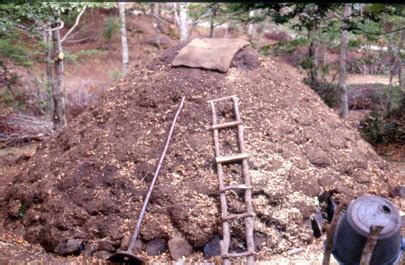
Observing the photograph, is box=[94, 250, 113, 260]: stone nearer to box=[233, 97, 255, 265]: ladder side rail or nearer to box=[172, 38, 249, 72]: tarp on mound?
box=[233, 97, 255, 265]: ladder side rail

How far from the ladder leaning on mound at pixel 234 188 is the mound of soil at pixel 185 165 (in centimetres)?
12

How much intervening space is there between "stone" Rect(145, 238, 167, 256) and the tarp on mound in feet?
9.13

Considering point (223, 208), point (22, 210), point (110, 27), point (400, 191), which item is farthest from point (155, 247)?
point (110, 27)

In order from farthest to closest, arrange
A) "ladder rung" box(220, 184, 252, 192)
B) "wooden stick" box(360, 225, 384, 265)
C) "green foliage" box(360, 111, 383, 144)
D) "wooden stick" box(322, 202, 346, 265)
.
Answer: "green foliage" box(360, 111, 383, 144) → "ladder rung" box(220, 184, 252, 192) → "wooden stick" box(322, 202, 346, 265) → "wooden stick" box(360, 225, 384, 265)

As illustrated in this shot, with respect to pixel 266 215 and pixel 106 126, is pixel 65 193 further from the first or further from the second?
pixel 266 215

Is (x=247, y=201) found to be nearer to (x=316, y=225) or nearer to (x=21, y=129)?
(x=316, y=225)

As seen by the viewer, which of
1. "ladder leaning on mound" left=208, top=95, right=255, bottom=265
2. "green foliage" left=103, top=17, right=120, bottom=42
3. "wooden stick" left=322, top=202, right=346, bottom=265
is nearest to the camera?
"wooden stick" left=322, top=202, right=346, bottom=265

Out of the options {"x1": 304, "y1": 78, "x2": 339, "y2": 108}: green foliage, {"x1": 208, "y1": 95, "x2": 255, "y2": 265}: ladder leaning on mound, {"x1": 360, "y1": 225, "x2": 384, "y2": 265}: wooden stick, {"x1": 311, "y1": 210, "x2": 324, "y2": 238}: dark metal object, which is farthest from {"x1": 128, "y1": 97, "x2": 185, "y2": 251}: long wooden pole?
{"x1": 304, "y1": 78, "x2": 339, "y2": 108}: green foliage

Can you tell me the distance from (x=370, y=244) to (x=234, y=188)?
8.34 feet

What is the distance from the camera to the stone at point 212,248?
5.64 m

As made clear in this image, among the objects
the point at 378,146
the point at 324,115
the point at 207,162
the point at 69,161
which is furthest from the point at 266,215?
the point at 378,146

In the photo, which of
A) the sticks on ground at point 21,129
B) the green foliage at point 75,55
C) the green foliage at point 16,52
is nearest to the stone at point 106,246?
the sticks on ground at point 21,129

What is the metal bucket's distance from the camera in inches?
143

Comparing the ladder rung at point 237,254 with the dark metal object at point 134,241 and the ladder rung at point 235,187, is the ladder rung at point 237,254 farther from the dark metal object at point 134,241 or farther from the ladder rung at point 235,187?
the dark metal object at point 134,241
